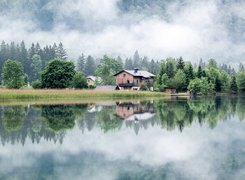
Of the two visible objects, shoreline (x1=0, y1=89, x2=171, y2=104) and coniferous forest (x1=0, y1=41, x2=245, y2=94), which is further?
coniferous forest (x1=0, y1=41, x2=245, y2=94)

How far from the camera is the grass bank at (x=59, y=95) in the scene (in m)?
53.4

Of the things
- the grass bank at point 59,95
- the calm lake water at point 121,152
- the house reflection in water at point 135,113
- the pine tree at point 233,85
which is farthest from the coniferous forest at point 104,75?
the calm lake water at point 121,152

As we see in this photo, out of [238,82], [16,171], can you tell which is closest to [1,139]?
[16,171]

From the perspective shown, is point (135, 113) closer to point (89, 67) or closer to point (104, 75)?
point (104, 75)

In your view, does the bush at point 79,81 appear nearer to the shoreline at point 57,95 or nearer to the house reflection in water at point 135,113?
the shoreline at point 57,95

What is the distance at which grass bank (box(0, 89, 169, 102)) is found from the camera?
53416 millimetres

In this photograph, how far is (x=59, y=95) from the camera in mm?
59750

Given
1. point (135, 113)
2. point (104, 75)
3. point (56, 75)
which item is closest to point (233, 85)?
point (104, 75)

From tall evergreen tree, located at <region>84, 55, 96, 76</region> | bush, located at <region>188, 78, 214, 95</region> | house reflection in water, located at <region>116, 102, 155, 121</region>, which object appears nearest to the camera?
house reflection in water, located at <region>116, 102, 155, 121</region>

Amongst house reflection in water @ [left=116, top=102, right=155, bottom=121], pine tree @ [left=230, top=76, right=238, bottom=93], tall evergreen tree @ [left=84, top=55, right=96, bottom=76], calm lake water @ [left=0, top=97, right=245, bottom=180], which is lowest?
calm lake water @ [left=0, top=97, right=245, bottom=180]

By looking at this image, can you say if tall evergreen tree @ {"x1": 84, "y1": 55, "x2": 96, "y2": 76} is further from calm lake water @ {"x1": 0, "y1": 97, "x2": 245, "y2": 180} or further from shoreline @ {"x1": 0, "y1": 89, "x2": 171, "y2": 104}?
calm lake water @ {"x1": 0, "y1": 97, "x2": 245, "y2": 180}

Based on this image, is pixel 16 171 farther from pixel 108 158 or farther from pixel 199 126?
pixel 199 126

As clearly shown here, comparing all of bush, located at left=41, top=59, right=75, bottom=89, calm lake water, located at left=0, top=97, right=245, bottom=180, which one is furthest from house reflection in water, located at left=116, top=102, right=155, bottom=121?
bush, located at left=41, top=59, right=75, bottom=89

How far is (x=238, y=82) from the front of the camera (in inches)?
4875
